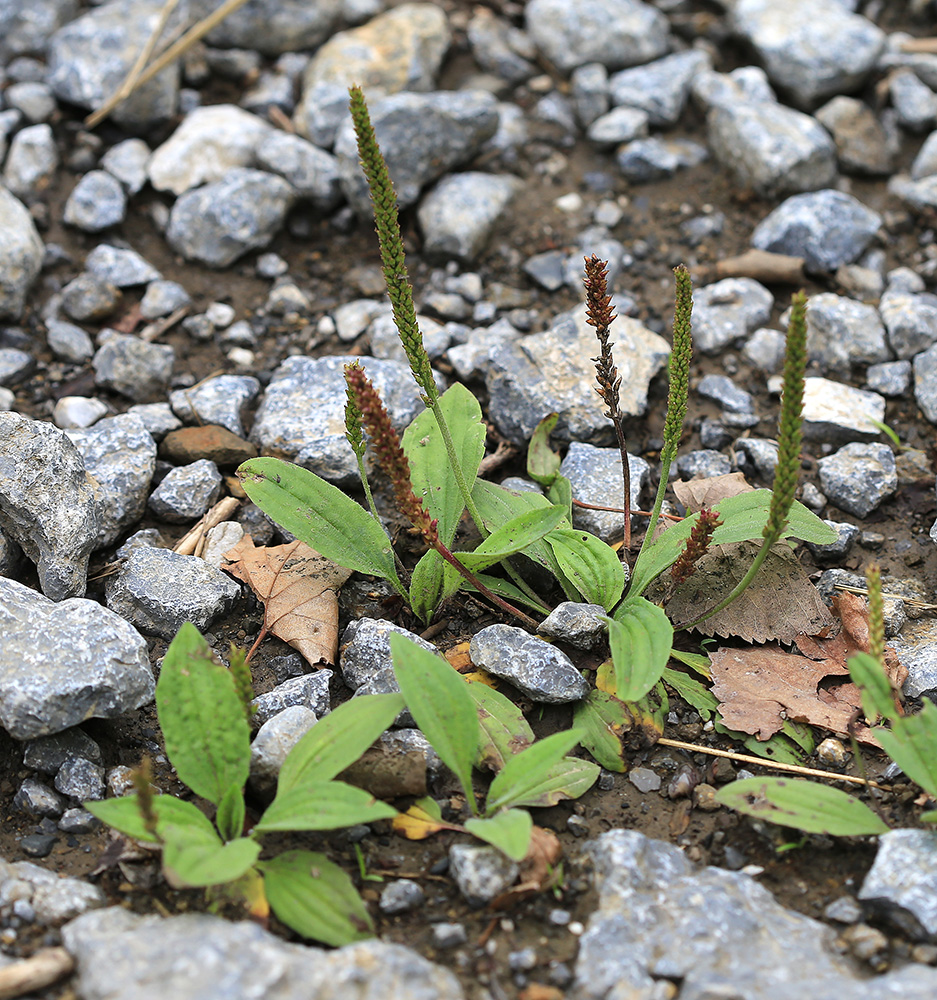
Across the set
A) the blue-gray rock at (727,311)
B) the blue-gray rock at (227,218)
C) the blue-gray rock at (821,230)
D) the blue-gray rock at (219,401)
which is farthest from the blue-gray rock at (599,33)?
the blue-gray rock at (219,401)

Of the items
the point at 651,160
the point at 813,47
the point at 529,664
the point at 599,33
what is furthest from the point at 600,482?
the point at 813,47

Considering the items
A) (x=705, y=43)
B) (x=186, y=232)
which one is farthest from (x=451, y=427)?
(x=705, y=43)

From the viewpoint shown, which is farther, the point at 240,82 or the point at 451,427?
the point at 240,82

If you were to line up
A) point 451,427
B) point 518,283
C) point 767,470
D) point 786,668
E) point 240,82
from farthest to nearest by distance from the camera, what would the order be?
1. point 240,82
2. point 518,283
3. point 767,470
4. point 451,427
5. point 786,668

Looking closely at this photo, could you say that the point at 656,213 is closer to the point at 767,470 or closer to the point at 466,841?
the point at 767,470

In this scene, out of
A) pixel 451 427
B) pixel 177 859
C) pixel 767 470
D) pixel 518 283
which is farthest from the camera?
pixel 518 283

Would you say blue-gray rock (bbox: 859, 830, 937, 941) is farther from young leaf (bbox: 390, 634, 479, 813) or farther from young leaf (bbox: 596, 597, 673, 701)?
young leaf (bbox: 390, 634, 479, 813)

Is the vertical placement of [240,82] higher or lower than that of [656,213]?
higher
